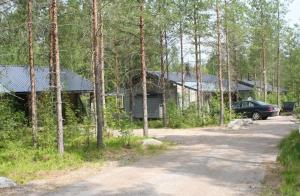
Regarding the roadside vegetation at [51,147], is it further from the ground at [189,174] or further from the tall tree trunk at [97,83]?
the ground at [189,174]

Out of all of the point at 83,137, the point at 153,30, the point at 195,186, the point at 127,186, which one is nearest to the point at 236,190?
the point at 195,186

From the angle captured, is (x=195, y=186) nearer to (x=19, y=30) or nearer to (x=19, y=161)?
(x=19, y=161)

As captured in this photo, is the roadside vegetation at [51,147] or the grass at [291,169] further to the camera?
the roadside vegetation at [51,147]

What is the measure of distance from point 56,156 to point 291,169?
23.9ft

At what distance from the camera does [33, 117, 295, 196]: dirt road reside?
10.4m

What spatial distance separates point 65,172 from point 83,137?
566 cm

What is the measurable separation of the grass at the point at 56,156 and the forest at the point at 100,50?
0.24 feet

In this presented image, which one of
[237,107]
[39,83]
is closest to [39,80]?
[39,83]

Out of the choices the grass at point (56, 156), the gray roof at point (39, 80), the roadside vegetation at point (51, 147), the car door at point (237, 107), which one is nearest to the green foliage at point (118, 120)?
the roadside vegetation at point (51, 147)

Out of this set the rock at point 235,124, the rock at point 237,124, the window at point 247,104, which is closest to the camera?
the rock at point 235,124

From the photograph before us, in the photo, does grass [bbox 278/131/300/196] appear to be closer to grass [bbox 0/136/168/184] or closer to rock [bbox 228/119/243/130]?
grass [bbox 0/136/168/184]

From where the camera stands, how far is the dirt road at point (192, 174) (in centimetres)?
1039

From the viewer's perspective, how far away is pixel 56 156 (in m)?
15.2

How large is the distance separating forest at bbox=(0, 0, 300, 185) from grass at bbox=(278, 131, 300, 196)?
6221 millimetres
